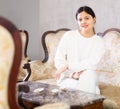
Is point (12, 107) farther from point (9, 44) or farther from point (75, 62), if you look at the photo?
point (75, 62)

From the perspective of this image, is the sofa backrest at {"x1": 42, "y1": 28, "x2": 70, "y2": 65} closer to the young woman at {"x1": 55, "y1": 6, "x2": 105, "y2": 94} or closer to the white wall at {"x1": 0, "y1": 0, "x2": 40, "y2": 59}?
the white wall at {"x1": 0, "y1": 0, "x2": 40, "y2": 59}

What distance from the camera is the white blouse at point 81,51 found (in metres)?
2.45

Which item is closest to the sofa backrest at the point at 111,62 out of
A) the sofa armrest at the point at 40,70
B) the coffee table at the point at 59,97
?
the sofa armrest at the point at 40,70

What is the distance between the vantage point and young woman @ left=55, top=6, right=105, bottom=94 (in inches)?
95.7

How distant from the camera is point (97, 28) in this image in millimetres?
3637

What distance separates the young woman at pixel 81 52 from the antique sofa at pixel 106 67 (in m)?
0.24

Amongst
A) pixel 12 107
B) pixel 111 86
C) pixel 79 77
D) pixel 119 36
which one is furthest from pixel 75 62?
pixel 12 107

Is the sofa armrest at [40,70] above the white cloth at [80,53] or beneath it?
beneath

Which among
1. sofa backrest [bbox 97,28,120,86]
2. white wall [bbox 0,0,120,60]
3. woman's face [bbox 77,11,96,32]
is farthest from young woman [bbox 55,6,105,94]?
white wall [bbox 0,0,120,60]

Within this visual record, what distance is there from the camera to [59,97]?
2.09 metres

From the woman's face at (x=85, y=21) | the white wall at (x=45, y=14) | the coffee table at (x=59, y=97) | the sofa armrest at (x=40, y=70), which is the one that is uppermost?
the white wall at (x=45, y=14)

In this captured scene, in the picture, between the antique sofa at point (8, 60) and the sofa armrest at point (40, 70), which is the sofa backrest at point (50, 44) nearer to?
the sofa armrest at point (40, 70)

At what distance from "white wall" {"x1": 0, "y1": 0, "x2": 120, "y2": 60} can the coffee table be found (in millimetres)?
1535

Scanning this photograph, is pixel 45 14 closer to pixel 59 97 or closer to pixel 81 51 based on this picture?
pixel 81 51
